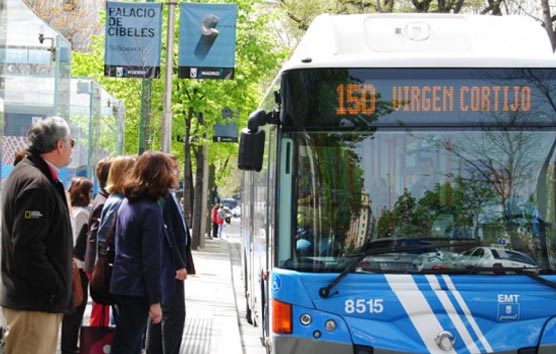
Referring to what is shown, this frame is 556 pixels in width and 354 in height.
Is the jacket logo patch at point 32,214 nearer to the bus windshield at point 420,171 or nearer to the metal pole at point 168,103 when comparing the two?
the bus windshield at point 420,171

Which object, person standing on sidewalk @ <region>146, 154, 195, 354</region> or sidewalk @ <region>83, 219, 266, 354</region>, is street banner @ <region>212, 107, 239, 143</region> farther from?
person standing on sidewalk @ <region>146, 154, 195, 354</region>

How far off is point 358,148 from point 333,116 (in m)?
0.30

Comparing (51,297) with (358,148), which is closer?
(51,297)

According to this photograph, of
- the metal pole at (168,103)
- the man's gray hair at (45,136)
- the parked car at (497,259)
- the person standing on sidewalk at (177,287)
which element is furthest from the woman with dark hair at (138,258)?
the metal pole at (168,103)

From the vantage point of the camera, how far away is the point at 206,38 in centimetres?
1689

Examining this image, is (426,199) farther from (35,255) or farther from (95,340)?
(35,255)

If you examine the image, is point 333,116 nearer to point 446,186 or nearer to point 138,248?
point 446,186

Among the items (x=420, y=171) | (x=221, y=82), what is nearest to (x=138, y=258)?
(x=420, y=171)

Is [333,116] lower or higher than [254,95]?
lower

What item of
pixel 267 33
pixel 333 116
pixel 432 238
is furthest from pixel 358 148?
pixel 267 33

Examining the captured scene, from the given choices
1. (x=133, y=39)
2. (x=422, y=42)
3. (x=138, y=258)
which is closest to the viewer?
(x=138, y=258)

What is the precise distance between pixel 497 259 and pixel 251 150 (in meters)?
1.92

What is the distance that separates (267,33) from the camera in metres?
30.2

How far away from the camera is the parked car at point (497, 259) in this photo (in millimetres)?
7227
